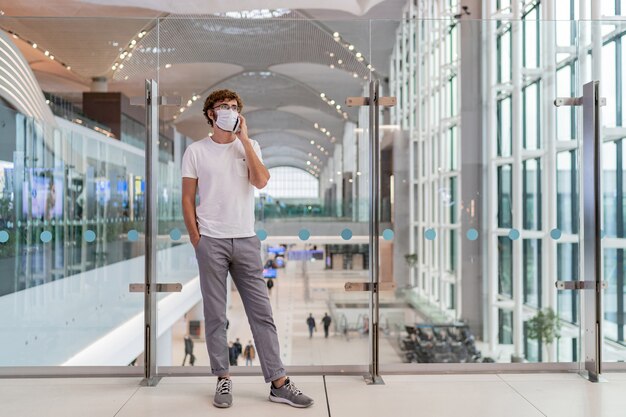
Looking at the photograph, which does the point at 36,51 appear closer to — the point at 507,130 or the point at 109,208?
the point at 109,208

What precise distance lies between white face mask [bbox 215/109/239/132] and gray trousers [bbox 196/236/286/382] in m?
0.60

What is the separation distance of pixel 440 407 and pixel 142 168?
2.47 meters

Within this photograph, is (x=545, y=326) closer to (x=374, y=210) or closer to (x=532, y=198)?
(x=532, y=198)

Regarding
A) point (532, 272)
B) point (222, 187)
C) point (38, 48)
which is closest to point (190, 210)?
point (222, 187)

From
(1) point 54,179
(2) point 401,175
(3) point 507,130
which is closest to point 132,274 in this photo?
(1) point 54,179

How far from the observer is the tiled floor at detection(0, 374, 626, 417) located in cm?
329

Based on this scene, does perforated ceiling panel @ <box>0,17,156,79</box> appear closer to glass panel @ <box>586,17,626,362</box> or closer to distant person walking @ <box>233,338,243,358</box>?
distant person walking @ <box>233,338,243,358</box>

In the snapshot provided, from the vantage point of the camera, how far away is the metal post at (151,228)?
3975mm

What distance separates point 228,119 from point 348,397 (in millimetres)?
1699

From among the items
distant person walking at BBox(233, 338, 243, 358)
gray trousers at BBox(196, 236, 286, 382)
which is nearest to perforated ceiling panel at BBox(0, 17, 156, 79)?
gray trousers at BBox(196, 236, 286, 382)

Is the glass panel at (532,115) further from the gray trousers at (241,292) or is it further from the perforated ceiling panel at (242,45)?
the gray trousers at (241,292)

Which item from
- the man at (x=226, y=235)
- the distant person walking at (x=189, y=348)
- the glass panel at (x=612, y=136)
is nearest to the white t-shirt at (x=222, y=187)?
the man at (x=226, y=235)

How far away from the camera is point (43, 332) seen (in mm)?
4371

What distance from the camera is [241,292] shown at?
138 inches
